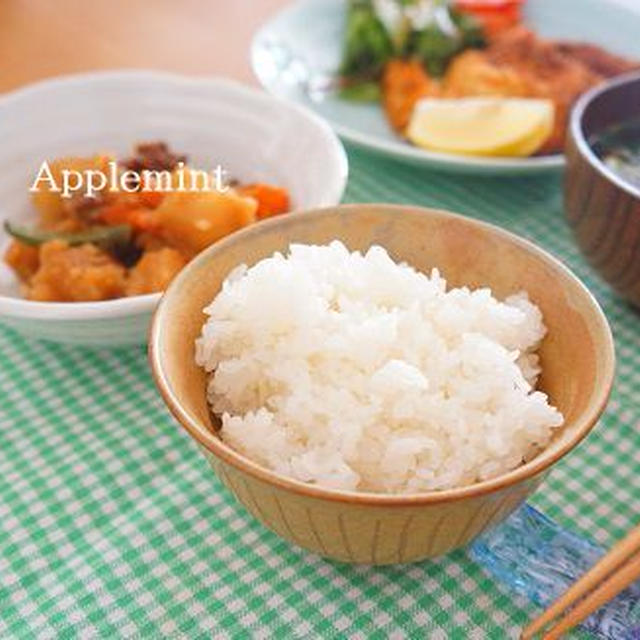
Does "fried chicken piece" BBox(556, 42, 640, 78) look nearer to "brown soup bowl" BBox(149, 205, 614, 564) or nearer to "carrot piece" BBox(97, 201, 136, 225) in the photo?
"brown soup bowl" BBox(149, 205, 614, 564)

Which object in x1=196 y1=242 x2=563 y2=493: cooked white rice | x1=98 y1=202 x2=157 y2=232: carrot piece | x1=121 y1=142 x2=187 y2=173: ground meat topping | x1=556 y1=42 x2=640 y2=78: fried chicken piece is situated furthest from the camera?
x1=556 y1=42 x2=640 y2=78: fried chicken piece

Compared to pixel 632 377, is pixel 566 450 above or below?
above

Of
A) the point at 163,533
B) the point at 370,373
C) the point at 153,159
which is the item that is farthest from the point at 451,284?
the point at 153,159

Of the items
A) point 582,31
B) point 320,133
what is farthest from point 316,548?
point 582,31

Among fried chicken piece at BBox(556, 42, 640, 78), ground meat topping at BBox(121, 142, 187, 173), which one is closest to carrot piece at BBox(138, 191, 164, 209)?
ground meat topping at BBox(121, 142, 187, 173)

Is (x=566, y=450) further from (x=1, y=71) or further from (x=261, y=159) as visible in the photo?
(x=1, y=71)

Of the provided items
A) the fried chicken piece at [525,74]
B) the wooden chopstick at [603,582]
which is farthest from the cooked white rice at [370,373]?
the fried chicken piece at [525,74]
